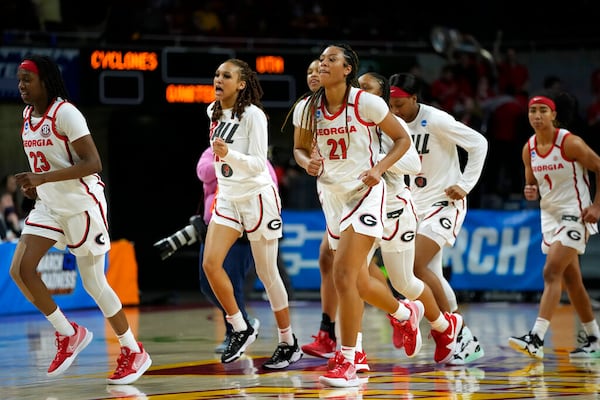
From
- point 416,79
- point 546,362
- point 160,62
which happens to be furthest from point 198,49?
point 546,362

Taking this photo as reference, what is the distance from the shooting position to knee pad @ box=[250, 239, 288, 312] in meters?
8.41

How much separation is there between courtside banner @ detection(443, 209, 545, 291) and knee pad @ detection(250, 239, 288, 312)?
698 centimetres

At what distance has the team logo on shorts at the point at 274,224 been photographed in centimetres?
832

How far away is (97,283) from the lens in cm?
759

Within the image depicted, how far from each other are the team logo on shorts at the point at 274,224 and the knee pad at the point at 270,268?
109 mm

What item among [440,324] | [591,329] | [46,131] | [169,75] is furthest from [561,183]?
[169,75]

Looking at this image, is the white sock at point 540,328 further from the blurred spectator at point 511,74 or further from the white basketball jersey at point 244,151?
the blurred spectator at point 511,74

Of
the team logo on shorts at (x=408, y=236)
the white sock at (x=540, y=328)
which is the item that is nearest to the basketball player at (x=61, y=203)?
the team logo on shorts at (x=408, y=236)

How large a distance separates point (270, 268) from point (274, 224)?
0.33 meters

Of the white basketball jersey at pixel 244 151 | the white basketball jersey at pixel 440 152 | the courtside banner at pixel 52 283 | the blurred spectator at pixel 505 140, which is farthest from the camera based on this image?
the blurred spectator at pixel 505 140

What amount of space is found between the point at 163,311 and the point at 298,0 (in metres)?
7.86

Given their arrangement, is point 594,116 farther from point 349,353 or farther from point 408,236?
point 349,353

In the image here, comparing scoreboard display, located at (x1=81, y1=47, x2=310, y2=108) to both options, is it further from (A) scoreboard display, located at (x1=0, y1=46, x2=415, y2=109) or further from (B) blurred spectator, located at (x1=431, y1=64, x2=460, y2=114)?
(B) blurred spectator, located at (x1=431, y1=64, x2=460, y2=114)

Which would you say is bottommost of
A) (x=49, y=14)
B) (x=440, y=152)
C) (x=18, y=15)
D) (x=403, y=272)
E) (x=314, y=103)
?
(x=403, y=272)
